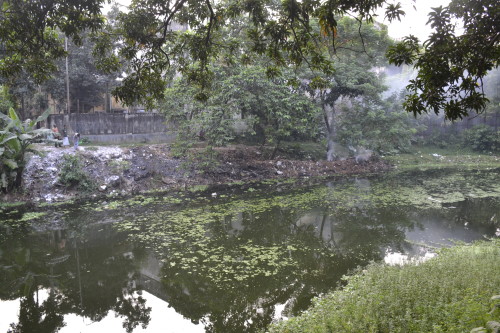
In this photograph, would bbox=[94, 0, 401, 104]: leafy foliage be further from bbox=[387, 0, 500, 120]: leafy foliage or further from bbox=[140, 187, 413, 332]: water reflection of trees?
bbox=[140, 187, 413, 332]: water reflection of trees

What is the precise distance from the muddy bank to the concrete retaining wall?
2323 mm

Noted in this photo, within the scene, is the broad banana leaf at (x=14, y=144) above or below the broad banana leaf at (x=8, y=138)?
below

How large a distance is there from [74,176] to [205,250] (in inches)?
320

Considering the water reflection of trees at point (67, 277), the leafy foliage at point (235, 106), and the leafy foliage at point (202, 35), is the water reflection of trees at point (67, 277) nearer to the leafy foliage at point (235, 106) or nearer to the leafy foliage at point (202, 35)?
the leafy foliage at point (202, 35)

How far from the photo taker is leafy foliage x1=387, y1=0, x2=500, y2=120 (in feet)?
15.2

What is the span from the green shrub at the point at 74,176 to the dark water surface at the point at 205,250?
4.98 ft

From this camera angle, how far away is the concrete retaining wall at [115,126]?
64.0ft

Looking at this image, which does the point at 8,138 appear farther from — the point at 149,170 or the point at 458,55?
the point at 458,55

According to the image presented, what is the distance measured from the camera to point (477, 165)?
23.2 metres

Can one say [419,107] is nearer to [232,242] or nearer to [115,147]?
[232,242]

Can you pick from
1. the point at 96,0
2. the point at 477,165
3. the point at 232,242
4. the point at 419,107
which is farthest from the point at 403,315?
the point at 477,165

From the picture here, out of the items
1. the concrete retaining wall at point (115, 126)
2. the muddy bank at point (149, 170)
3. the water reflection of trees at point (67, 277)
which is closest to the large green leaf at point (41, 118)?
the muddy bank at point (149, 170)

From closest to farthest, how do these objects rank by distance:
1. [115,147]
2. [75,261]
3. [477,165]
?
[75,261] → [115,147] → [477,165]

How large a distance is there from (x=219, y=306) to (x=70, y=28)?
5.66 meters
